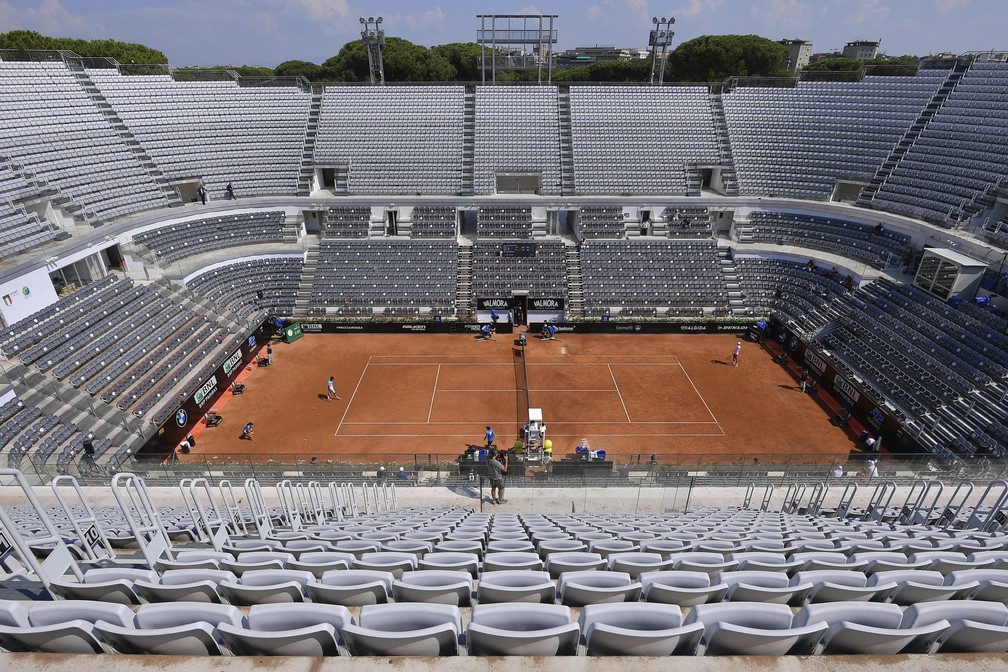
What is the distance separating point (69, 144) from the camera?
34844mm

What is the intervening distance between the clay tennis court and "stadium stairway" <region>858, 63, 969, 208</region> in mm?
16910

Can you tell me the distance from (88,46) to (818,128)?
266ft

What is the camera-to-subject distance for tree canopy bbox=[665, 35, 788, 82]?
73.2 metres

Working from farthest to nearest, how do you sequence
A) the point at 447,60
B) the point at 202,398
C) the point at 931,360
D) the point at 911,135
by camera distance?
the point at 447,60 < the point at 911,135 < the point at 202,398 < the point at 931,360

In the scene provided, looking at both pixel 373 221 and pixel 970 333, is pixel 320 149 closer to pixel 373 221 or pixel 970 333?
pixel 373 221

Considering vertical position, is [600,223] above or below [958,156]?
below

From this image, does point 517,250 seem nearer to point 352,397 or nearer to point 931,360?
point 352,397

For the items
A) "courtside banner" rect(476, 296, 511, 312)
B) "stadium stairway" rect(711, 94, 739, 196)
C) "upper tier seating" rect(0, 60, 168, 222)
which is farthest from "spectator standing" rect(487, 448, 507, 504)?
"stadium stairway" rect(711, 94, 739, 196)

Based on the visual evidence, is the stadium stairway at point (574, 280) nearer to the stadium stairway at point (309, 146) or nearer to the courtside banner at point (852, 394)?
the courtside banner at point (852, 394)

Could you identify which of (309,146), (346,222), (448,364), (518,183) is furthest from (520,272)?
(309,146)

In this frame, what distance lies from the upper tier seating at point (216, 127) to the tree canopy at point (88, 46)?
89.8ft

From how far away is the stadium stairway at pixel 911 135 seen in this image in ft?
128

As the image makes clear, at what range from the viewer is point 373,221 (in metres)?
42.1

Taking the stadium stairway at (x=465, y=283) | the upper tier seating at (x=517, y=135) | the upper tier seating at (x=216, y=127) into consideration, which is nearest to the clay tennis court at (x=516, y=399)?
the stadium stairway at (x=465, y=283)
